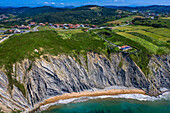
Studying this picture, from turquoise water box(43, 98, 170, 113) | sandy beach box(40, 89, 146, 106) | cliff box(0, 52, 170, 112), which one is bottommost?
turquoise water box(43, 98, 170, 113)

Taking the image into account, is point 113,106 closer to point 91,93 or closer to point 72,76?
point 91,93

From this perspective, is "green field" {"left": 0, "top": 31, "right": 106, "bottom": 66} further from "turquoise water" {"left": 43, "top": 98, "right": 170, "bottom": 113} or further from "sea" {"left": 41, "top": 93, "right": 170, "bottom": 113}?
"turquoise water" {"left": 43, "top": 98, "right": 170, "bottom": 113}

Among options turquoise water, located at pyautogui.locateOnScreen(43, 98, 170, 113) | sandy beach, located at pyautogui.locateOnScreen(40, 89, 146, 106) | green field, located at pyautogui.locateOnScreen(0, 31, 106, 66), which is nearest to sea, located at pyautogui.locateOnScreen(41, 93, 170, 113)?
turquoise water, located at pyautogui.locateOnScreen(43, 98, 170, 113)

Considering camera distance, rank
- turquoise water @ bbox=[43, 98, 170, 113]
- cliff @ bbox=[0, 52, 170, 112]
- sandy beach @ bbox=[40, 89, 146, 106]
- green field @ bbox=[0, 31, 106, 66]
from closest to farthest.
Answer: cliff @ bbox=[0, 52, 170, 112]
turquoise water @ bbox=[43, 98, 170, 113]
green field @ bbox=[0, 31, 106, 66]
sandy beach @ bbox=[40, 89, 146, 106]

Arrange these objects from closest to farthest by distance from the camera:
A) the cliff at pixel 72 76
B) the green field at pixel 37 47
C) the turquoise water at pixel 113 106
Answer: the cliff at pixel 72 76 → the turquoise water at pixel 113 106 → the green field at pixel 37 47

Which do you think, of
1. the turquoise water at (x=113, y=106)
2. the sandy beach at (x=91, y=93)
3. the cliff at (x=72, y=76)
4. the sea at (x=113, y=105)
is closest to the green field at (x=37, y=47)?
the cliff at (x=72, y=76)

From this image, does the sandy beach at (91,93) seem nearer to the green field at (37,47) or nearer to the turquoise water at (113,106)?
the turquoise water at (113,106)

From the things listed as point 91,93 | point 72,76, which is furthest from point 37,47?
point 91,93
